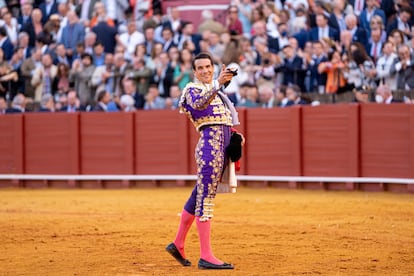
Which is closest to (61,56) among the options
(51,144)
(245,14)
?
(51,144)

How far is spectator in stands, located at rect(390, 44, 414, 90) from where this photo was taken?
40.4 feet

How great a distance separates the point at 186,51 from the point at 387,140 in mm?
3347

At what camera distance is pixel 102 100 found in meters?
15.8

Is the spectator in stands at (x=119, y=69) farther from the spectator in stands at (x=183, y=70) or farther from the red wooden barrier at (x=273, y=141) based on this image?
the red wooden barrier at (x=273, y=141)

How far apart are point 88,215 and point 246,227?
2.25 meters

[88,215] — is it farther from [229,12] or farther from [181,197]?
[229,12]

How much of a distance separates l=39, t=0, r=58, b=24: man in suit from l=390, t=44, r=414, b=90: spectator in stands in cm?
724

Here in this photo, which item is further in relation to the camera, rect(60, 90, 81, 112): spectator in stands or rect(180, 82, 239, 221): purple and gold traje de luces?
rect(60, 90, 81, 112): spectator in stands

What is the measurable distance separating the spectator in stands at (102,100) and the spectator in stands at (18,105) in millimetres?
1452

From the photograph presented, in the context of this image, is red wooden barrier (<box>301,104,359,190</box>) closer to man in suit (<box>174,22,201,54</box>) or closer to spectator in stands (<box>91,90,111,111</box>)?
man in suit (<box>174,22,201,54</box>)

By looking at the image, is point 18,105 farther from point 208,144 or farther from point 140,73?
point 208,144

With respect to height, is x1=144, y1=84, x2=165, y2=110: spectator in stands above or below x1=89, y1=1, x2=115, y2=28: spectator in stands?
below

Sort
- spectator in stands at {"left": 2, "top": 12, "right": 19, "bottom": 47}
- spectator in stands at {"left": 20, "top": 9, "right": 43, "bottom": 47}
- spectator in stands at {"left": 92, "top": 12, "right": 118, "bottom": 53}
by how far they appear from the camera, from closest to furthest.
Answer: spectator in stands at {"left": 92, "top": 12, "right": 118, "bottom": 53}
spectator in stands at {"left": 20, "top": 9, "right": 43, "bottom": 47}
spectator in stands at {"left": 2, "top": 12, "right": 19, "bottom": 47}

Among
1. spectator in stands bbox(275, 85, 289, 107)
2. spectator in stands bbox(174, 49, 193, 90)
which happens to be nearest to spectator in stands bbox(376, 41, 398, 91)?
spectator in stands bbox(275, 85, 289, 107)
